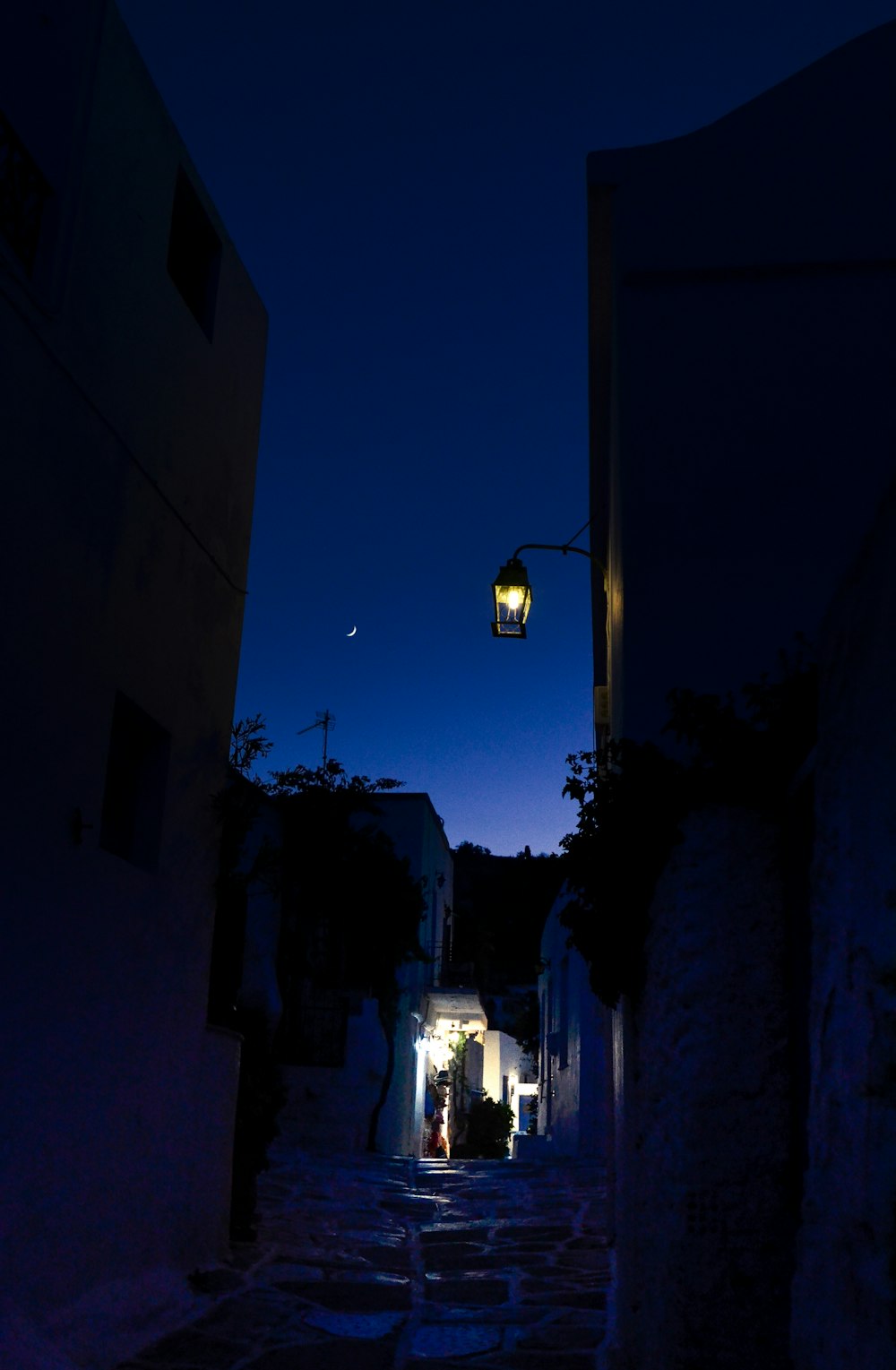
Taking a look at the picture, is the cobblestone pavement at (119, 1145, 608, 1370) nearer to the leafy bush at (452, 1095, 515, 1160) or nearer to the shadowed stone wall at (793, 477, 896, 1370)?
the shadowed stone wall at (793, 477, 896, 1370)

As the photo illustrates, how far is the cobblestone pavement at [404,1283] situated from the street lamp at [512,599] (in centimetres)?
471

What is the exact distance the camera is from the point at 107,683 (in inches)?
249

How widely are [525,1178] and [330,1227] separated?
4.35 meters

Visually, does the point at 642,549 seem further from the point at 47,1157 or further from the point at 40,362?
the point at 47,1157

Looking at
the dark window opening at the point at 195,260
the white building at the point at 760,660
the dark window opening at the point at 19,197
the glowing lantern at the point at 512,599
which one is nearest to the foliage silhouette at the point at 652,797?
the white building at the point at 760,660

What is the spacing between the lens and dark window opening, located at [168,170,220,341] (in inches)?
331

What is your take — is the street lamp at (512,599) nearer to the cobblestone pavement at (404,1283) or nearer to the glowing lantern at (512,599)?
the glowing lantern at (512,599)

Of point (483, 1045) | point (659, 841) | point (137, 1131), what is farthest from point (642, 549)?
point (483, 1045)

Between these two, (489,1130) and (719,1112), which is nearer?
(719,1112)

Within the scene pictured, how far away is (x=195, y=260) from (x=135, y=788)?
4144 millimetres

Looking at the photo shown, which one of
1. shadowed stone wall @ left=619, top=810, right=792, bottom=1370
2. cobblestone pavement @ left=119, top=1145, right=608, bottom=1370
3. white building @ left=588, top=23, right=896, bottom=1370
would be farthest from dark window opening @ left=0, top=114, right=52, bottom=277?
cobblestone pavement @ left=119, top=1145, right=608, bottom=1370

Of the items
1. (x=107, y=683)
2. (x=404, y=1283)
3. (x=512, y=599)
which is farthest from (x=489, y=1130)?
(x=107, y=683)

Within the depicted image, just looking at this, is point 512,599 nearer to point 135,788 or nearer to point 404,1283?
point 135,788

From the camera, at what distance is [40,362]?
5.64 m
